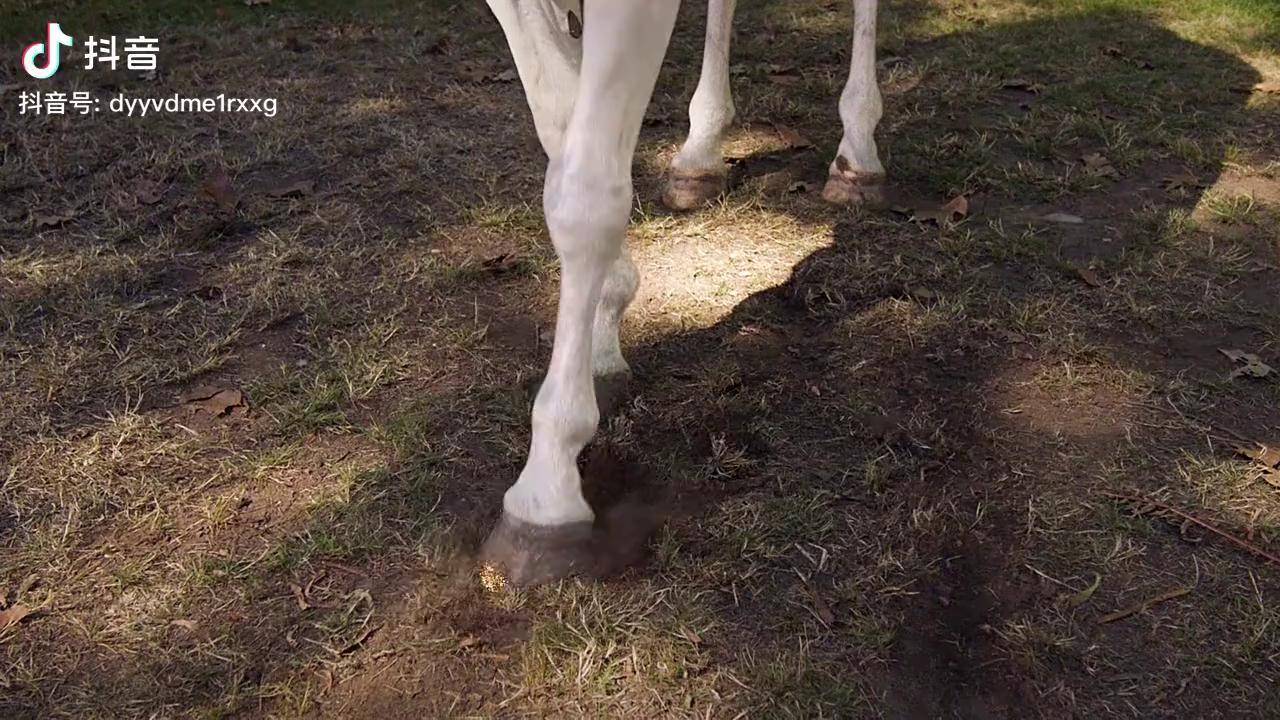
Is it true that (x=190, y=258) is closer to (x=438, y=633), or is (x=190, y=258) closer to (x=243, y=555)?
(x=243, y=555)

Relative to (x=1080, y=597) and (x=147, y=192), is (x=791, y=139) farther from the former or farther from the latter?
(x=1080, y=597)

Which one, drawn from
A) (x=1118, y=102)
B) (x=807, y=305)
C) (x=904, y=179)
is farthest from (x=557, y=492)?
(x=1118, y=102)

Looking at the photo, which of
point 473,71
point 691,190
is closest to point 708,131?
point 691,190

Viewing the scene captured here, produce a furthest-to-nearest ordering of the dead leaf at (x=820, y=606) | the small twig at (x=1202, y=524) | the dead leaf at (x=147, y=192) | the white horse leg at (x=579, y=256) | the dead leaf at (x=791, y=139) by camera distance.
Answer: the dead leaf at (x=791, y=139), the dead leaf at (x=147, y=192), the small twig at (x=1202, y=524), the dead leaf at (x=820, y=606), the white horse leg at (x=579, y=256)

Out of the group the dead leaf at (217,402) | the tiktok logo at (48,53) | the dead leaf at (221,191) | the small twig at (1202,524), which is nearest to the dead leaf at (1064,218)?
the small twig at (1202,524)

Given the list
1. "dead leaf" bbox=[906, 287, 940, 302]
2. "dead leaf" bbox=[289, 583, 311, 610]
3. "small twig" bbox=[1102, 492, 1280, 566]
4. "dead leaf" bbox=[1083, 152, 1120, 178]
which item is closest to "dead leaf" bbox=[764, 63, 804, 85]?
"dead leaf" bbox=[1083, 152, 1120, 178]

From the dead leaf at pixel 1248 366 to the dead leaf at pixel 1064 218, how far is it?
2.83 feet

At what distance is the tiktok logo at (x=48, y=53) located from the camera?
492 centimetres

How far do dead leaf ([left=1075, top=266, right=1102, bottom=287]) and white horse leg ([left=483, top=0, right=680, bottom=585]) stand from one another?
182cm

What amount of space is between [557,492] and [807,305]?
1.27 meters

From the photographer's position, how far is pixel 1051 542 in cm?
225

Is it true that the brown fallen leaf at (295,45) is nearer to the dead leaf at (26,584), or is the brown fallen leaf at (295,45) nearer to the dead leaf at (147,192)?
the dead leaf at (147,192)

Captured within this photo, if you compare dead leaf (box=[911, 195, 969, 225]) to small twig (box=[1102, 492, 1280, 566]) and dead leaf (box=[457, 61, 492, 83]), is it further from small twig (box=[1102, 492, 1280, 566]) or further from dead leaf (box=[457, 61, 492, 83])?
dead leaf (box=[457, 61, 492, 83])

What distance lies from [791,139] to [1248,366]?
1993 mm
